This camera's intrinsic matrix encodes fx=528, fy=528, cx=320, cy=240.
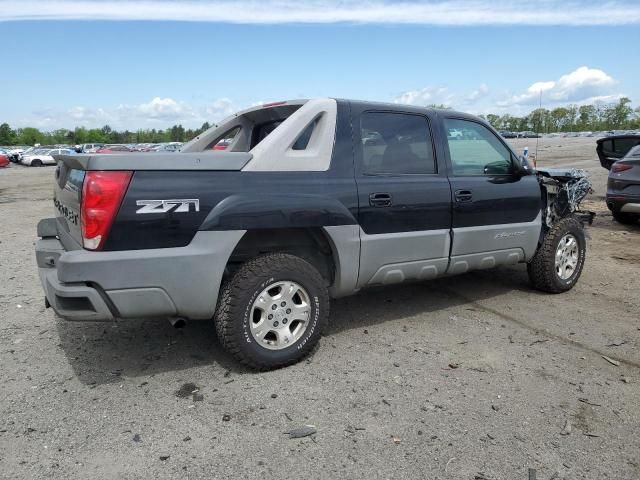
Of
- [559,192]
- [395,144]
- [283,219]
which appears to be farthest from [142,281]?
[559,192]

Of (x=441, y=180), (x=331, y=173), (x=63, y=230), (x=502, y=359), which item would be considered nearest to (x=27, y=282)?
(x=63, y=230)

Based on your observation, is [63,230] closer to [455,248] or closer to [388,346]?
[388,346]

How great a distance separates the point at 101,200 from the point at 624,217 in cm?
938

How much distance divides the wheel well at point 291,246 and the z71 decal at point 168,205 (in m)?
0.44

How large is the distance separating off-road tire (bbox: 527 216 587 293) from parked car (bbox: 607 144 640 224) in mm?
3992

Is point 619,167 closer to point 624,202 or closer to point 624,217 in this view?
point 624,202

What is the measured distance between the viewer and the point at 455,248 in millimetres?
4477

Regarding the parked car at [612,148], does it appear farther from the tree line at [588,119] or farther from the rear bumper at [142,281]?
the tree line at [588,119]

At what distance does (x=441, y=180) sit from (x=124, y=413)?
115 inches

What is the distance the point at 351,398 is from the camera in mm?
3273

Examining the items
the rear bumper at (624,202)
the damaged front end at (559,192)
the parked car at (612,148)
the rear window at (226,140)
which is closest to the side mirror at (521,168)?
the damaged front end at (559,192)

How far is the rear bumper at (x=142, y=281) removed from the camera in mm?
3053

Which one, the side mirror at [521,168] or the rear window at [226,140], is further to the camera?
the rear window at [226,140]

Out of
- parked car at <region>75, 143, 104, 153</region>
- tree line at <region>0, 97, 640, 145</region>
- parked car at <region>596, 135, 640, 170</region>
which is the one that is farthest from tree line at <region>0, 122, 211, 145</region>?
parked car at <region>596, 135, 640, 170</region>
